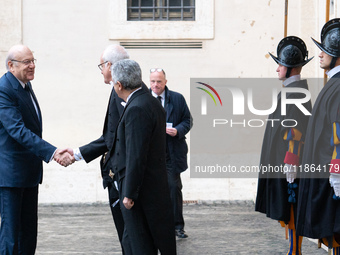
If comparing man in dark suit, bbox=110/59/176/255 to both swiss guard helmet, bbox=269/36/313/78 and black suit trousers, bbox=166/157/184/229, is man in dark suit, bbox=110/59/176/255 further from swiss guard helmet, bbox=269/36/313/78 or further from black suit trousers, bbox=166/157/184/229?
black suit trousers, bbox=166/157/184/229

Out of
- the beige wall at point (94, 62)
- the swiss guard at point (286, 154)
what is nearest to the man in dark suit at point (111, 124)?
the swiss guard at point (286, 154)

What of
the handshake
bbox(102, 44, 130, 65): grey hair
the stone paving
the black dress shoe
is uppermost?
bbox(102, 44, 130, 65): grey hair

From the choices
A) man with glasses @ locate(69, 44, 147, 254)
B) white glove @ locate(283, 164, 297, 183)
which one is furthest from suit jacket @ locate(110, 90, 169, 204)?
white glove @ locate(283, 164, 297, 183)

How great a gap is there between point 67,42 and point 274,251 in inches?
211

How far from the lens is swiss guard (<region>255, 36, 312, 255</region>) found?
6879 mm

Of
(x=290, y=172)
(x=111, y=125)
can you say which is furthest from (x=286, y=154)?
(x=111, y=125)

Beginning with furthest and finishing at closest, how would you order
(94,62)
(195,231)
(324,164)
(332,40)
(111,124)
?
(94,62), (195,231), (111,124), (332,40), (324,164)

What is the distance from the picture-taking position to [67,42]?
469 inches

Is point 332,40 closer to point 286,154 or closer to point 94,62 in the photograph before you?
point 286,154

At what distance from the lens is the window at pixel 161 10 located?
12.1 metres

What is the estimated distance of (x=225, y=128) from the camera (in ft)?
39.4

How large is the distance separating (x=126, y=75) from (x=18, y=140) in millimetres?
1392

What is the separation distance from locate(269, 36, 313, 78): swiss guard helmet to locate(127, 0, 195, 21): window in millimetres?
4865

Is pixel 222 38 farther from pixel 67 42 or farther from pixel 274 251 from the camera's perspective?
pixel 274 251
